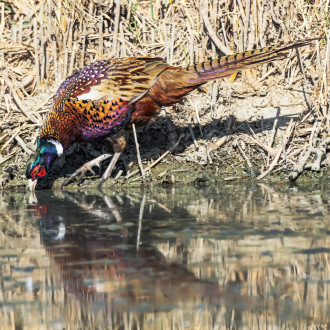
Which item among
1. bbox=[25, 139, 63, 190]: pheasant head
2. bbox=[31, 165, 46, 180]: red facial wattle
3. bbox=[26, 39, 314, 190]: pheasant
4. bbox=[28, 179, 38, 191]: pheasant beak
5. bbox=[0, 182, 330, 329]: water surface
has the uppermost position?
bbox=[26, 39, 314, 190]: pheasant

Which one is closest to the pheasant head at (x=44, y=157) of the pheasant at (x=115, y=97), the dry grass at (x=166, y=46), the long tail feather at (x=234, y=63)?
the pheasant at (x=115, y=97)

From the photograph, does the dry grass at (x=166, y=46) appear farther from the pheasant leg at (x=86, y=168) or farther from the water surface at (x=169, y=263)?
the water surface at (x=169, y=263)

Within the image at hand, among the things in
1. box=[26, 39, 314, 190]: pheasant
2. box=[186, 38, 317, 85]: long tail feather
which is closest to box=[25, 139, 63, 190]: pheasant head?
box=[26, 39, 314, 190]: pheasant

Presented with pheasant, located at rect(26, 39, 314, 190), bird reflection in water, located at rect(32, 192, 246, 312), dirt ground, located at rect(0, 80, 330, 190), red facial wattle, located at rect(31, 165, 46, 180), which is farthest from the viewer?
dirt ground, located at rect(0, 80, 330, 190)

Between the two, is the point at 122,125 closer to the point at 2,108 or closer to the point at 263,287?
the point at 2,108

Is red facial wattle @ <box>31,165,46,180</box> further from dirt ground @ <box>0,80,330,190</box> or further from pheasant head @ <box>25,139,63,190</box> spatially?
dirt ground @ <box>0,80,330,190</box>

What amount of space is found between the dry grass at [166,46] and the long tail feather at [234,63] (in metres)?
0.84

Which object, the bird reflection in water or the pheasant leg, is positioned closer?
the bird reflection in water

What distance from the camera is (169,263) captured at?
311cm

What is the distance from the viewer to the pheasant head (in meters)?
5.66

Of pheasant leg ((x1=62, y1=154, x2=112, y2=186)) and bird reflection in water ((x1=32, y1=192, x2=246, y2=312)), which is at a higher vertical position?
pheasant leg ((x1=62, y1=154, x2=112, y2=186))

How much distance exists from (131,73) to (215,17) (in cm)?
171

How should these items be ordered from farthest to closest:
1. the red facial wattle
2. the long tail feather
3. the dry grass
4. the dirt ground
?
1. the dry grass
2. the dirt ground
3. the red facial wattle
4. the long tail feather

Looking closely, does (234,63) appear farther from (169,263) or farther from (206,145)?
(169,263)
